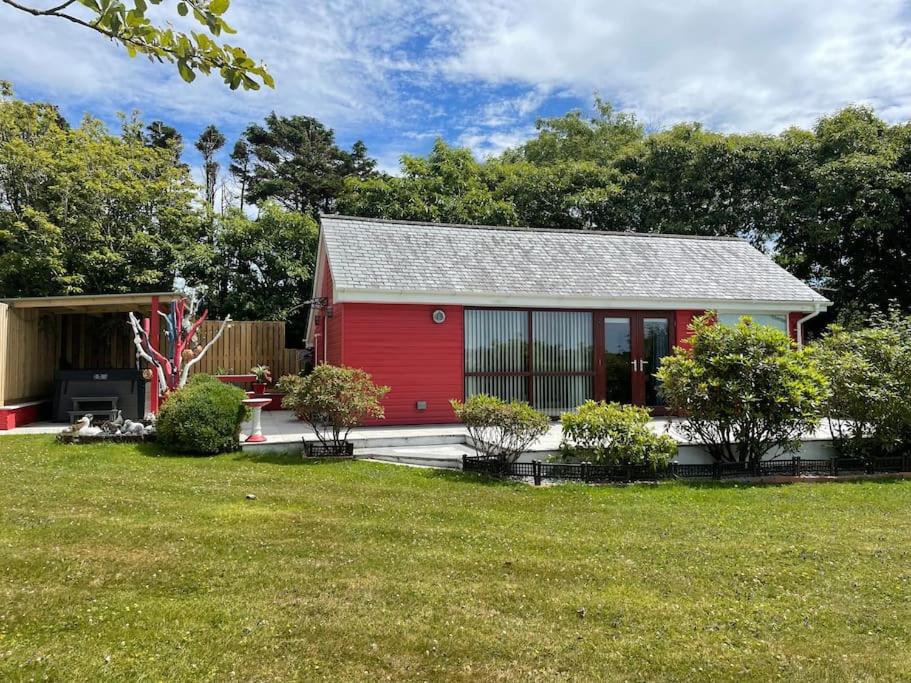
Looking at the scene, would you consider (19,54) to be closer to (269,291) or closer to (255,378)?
(255,378)

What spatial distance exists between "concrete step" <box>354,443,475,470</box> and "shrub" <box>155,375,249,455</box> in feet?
6.20

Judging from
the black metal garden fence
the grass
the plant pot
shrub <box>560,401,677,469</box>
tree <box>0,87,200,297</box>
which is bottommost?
the grass

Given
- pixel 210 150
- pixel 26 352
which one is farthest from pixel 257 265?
pixel 210 150

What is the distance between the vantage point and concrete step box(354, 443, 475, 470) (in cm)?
844

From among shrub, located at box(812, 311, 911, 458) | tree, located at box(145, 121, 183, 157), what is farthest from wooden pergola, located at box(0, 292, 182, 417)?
tree, located at box(145, 121, 183, 157)

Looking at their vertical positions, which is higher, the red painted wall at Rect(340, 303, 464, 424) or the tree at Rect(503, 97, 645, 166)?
the tree at Rect(503, 97, 645, 166)

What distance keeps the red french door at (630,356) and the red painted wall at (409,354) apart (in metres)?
3.03

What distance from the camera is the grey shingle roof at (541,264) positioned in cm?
1149

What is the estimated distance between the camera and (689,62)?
15375 millimetres

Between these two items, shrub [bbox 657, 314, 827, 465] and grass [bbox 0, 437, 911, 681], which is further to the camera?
shrub [bbox 657, 314, 827, 465]

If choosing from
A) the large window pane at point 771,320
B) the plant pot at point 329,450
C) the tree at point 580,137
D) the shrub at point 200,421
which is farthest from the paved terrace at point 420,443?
the tree at point 580,137

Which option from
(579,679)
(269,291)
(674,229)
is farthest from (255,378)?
(674,229)

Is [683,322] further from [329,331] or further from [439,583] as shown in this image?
[439,583]

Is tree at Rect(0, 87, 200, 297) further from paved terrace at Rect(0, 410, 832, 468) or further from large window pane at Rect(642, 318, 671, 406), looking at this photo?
large window pane at Rect(642, 318, 671, 406)
